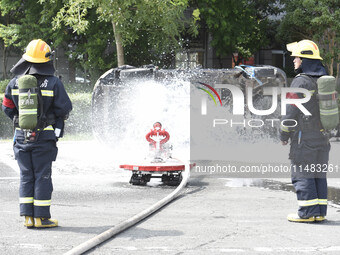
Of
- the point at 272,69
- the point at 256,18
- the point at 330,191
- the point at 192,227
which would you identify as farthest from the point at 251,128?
the point at 256,18

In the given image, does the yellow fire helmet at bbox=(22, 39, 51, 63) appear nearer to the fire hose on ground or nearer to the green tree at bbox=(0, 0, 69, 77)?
the fire hose on ground

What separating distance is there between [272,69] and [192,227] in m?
7.33

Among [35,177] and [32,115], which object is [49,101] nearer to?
[32,115]

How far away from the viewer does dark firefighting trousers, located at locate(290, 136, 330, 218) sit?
23.8ft

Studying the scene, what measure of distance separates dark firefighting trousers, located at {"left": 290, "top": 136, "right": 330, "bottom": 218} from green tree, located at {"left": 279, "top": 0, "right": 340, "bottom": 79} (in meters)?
17.6

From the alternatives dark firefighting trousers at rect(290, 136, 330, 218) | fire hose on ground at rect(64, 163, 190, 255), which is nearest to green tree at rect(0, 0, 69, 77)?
fire hose on ground at rect(64, 163, 190, 255)

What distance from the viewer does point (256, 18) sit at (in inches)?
1192

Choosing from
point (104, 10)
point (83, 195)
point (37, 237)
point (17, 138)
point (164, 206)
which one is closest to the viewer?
point (37, 237)

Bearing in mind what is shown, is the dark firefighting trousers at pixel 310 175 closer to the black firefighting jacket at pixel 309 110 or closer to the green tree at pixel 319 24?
the black firefighting jacket at pixel 309 110

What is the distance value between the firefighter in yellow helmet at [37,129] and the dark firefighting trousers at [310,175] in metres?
2.52

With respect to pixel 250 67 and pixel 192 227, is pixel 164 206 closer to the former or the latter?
pixel 192 227

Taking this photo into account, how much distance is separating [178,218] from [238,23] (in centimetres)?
2154

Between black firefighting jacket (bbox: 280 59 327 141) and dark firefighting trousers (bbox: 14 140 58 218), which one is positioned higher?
black firefighting jacket (bbox: 280 59 327 141)

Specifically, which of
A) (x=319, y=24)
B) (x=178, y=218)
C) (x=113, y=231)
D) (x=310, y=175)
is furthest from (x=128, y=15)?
(x=113, y=231)
